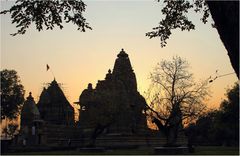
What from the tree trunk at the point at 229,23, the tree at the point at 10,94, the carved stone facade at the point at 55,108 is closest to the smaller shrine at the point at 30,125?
the carved stone facade at the point at 55,108

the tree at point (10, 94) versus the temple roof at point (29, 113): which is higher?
the tree at point (10, 94)

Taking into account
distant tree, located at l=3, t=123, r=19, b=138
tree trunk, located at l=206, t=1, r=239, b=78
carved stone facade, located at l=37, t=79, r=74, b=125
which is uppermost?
carved stone facade, located at l=37, t=79, r=74, b=125

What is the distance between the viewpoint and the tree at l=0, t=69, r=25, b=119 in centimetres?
7450

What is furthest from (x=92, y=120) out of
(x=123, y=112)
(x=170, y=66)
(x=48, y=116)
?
(x=48, y=116)

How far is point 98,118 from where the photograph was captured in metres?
49.1

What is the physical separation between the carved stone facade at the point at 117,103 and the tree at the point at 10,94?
1560 cm

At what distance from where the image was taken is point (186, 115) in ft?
134

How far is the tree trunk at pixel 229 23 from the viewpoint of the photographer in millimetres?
4785

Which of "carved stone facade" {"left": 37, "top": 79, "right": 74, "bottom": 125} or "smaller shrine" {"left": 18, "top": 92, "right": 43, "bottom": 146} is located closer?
"smaller shrine" {"left": 18, "top": 92, "right": 43, "bottom": 146}

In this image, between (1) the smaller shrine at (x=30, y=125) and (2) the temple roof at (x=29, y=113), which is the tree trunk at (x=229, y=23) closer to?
(1) the smaller shrine at (x=30, y=125)

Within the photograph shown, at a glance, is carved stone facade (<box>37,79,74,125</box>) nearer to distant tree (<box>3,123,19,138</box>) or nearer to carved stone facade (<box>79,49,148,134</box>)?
carved stone facade (<box>79,49,148,134</box>)

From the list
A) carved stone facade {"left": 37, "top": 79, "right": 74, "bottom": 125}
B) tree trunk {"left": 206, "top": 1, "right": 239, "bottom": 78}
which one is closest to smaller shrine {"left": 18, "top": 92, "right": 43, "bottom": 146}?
carved stone facade {"left": 37, "top": 79, "right": 74, "bottom": 125}

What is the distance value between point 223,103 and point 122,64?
16.5 metres

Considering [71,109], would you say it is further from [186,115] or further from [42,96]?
[186,115]
